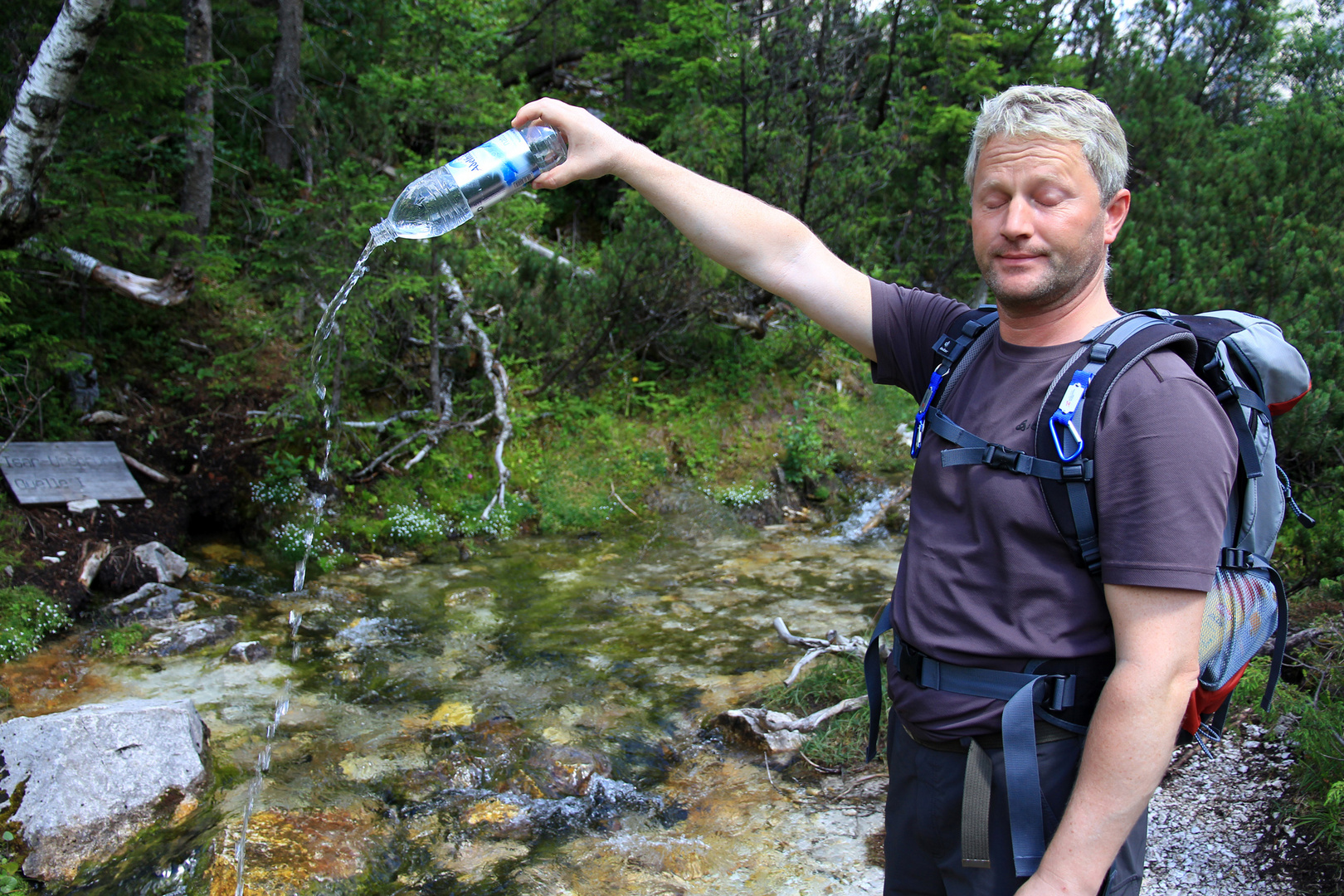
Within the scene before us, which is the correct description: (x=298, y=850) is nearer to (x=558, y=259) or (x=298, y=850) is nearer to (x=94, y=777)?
(x=94, y=777)

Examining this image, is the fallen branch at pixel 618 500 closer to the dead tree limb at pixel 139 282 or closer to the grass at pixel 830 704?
the grass at pixel 830 704

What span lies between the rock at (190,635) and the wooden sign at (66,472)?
5.63 ft

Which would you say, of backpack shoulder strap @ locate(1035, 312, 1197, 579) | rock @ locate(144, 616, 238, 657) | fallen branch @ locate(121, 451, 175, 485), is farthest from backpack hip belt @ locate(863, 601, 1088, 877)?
fallen branch @ locate(121, 451, 175, 485)

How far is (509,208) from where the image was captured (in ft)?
29.1

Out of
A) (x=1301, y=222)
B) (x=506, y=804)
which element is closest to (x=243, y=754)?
(x=506, y=804)

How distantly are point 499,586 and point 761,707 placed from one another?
304cm

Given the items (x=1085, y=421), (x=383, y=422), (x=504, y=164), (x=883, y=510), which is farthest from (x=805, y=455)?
(x=1085, y=421)

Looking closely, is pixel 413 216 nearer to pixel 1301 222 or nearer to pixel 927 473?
pixel 927 473

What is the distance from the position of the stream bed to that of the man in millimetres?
1783

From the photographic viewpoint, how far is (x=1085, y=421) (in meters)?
1.45

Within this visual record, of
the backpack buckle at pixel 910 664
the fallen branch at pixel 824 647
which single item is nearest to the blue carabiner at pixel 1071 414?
the backpack buckle at pixel 910 664

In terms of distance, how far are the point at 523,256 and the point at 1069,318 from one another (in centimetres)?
752

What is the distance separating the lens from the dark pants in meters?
1.55

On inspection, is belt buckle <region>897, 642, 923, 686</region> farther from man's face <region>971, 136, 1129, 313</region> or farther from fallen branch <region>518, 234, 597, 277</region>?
fallen branch <region>518, 234, 597, 277</region>
